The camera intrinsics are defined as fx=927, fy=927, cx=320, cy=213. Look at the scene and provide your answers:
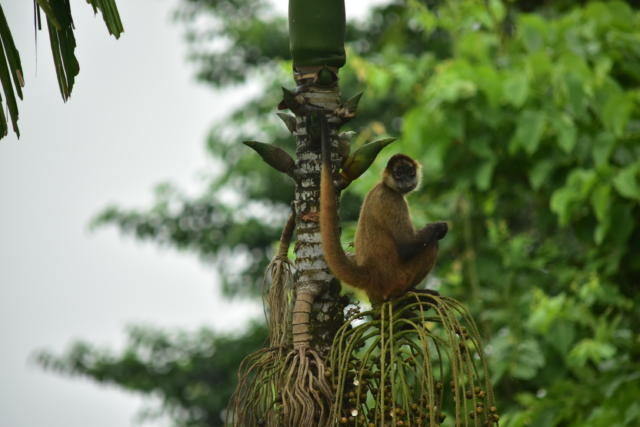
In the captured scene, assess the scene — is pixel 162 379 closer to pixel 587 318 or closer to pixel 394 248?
pixel 587 318

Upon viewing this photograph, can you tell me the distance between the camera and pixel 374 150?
258cm

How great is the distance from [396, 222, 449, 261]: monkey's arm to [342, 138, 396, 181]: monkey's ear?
0.88 meters

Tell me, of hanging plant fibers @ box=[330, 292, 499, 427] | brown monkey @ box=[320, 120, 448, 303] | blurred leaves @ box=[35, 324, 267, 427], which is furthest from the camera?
blurred leaves @ box=[35, 324, 267, 427]

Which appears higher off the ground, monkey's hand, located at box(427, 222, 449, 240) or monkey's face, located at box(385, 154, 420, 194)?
monkey's face, located at box(385, 154, 420, 194)

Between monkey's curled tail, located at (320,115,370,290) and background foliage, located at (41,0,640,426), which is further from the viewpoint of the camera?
background foliage, located at (41,0,640,426)

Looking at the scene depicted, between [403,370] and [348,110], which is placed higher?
[348,110]

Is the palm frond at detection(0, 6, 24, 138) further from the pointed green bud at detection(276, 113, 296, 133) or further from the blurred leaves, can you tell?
the blurred leaves

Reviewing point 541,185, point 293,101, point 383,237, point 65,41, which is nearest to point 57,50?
point 65,41

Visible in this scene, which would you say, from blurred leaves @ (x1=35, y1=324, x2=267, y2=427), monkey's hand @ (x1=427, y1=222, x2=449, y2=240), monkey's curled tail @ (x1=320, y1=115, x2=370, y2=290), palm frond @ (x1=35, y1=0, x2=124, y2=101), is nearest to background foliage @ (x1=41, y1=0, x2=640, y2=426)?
monkey's hand @ (x1=427, y1=222, x2=449, y2=240)

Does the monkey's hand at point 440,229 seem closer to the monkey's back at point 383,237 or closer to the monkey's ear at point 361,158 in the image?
the monkey's back at point 383,237

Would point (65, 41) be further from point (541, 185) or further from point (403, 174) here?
point (541, 185)

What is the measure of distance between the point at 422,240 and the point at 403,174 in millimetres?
259

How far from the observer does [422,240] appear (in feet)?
11.4

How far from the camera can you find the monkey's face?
3.48 meters
